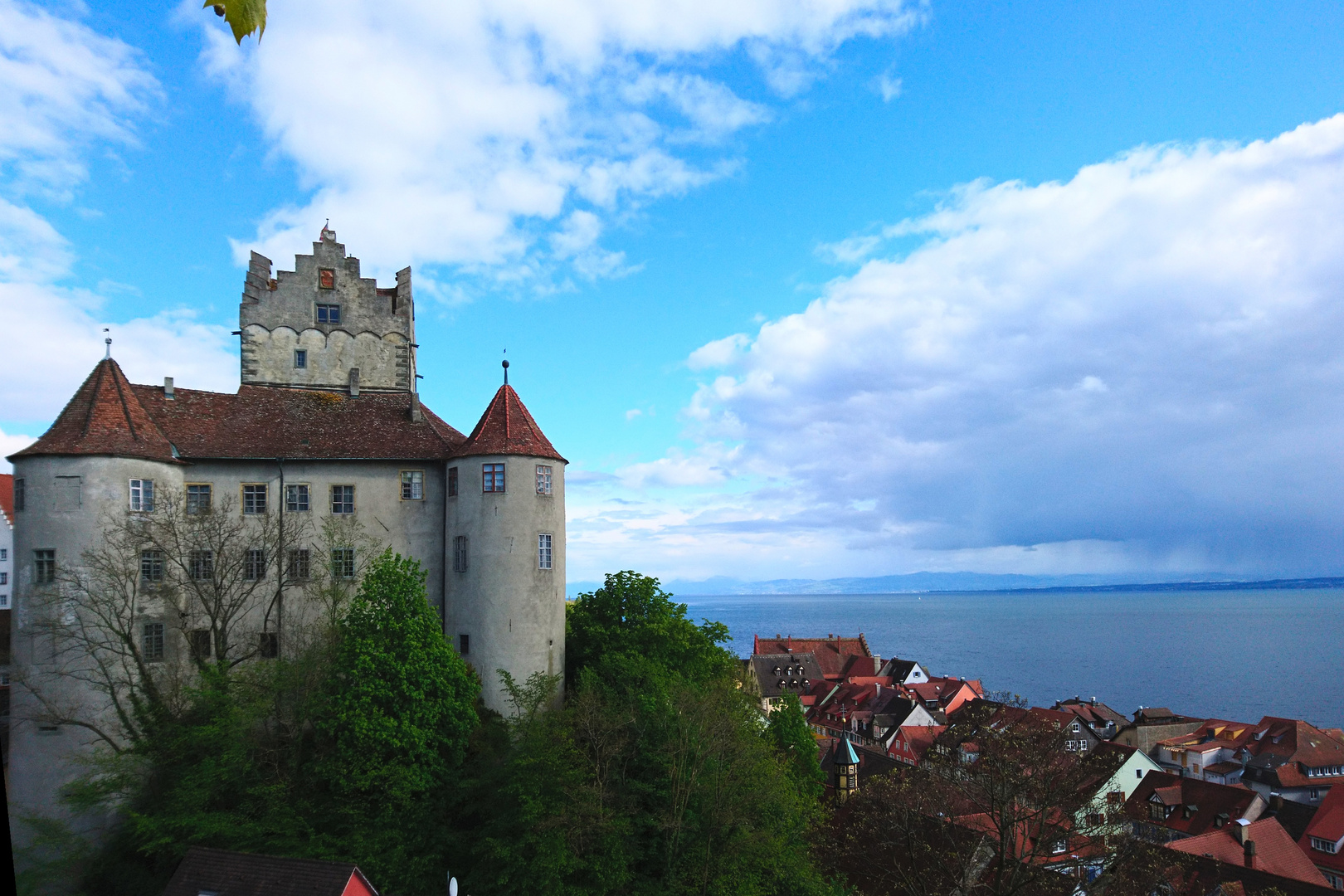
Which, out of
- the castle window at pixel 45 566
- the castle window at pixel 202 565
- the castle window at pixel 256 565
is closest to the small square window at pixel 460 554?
the castle window at pixel 256 565

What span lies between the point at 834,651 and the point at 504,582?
285ft

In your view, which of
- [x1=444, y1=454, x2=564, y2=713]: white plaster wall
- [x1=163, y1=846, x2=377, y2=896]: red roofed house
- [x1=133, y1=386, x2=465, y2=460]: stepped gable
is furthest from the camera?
[x1=133, y1=386, x2=465, y2=460]: stepped gable

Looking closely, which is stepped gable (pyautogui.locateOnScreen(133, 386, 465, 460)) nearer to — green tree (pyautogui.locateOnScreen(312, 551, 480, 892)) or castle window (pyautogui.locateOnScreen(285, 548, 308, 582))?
castle window (pyautogui.locateOnScreen(285, 548, 308, 582))

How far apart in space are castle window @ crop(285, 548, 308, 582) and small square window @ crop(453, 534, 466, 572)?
600 centimetres

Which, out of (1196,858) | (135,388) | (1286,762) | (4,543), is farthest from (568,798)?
(1286,762)

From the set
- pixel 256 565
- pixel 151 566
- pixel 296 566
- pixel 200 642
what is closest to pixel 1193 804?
pixel 296 566

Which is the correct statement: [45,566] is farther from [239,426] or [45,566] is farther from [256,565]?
[239,426]

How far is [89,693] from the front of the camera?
94.6ft

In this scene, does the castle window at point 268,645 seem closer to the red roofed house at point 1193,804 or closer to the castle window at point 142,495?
the castle window at point 142,495

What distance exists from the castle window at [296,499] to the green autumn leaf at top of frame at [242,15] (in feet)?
106

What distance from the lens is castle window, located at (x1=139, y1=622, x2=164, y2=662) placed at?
3034 cm

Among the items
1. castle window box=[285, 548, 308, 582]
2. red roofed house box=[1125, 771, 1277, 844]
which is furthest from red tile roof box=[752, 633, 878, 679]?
castle window box=[285, 548, 308, 582]

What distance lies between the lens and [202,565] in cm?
3206

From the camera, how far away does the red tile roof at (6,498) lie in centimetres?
6062
